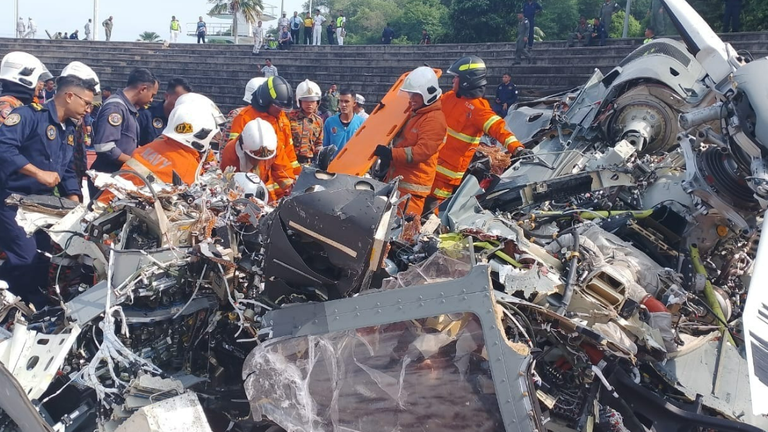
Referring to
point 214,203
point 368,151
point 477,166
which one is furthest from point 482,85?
point 214,203

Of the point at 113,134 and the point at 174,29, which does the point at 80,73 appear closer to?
the point at 113,134

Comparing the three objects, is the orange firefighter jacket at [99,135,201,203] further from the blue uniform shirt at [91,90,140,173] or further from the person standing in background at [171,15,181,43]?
the person standing in background at [171,15,181,43]

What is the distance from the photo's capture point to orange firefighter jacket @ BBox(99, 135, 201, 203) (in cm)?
436

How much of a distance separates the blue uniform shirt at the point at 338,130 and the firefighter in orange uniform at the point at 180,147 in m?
3.06

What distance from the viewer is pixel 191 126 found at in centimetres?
448

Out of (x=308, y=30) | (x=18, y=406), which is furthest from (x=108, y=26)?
(x=18, y=406)

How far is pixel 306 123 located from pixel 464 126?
6.78 ft

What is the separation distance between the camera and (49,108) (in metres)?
4.61

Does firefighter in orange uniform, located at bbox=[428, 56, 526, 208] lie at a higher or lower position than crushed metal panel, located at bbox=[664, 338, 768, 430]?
higher

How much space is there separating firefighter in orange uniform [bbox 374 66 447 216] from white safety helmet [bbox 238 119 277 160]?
36.7 inches

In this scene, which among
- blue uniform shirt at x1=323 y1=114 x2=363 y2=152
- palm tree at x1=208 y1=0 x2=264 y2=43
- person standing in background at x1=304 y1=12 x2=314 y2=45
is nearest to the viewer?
blue uniform shirt at x1=323 y1=114 x2=363 y2=152

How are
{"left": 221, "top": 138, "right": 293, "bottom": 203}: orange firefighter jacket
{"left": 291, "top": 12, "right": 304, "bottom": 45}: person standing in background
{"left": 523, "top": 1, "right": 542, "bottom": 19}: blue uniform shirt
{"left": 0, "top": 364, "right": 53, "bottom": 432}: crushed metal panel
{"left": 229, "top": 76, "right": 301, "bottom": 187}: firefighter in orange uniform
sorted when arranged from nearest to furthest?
{"left": 0, "top": 364, "right": 53, "bottom": 432}: crushed metal panel, {"left": 221, "top": 138, "right": 293, "bottom": 203}: orange firefighter jacket, {"left": 229, "top": 76, "right": 301, "bottom": 187}: firefighter in orange uniform, {"left": 523, "top": 1, "right": 542, "bottom": 19}: blue uniform shirt, {"left": 291, "top": 12, "right": 304, "bottom": 45}: person standing in background

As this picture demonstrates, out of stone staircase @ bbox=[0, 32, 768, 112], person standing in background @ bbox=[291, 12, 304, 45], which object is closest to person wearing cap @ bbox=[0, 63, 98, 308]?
stone staircase @ bbox=[0, 32, 768, 112]

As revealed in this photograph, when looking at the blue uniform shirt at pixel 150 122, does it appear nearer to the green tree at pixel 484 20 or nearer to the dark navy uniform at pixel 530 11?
the dark navy uniform at pixel 530 11
